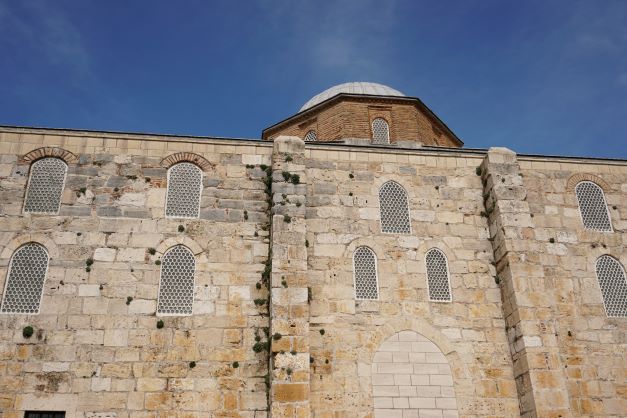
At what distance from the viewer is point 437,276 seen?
44.5ft

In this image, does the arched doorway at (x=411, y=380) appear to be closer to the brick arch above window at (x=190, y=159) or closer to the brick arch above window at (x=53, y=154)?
the brick arch above window at (x=190, y=159)

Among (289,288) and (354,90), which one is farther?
(354,90)

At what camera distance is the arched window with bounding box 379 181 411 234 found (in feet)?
45.7

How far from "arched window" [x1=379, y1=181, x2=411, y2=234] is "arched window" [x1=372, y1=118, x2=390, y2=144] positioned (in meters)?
5.17

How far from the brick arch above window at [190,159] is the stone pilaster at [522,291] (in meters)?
6.84

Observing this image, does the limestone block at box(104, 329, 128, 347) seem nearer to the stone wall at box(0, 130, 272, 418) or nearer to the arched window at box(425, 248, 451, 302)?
the stone wall at box(0, 130, 272, 418)

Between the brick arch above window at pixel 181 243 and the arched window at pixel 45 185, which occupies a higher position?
the arched window at pixel 45 185

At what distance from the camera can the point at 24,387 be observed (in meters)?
11.2

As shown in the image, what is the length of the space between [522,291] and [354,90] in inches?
458

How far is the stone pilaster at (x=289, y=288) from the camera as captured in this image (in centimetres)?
1117

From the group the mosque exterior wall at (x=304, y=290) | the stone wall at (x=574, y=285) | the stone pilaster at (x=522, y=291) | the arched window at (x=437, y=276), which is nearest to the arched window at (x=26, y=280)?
the mosque exterior wall at (x=304, y=290)

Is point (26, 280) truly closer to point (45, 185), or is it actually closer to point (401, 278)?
point (45, 185)

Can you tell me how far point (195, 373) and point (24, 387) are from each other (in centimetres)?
319

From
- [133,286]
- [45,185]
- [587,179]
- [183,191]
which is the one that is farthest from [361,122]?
[45,185]
